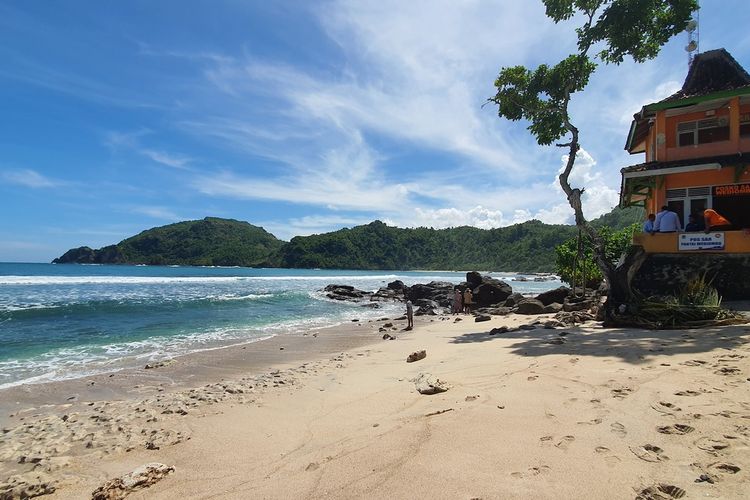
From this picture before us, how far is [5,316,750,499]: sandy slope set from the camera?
3.00 metres

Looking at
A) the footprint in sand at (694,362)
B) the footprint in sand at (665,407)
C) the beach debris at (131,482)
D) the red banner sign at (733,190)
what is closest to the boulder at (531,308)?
the red banner sign at (733,190)

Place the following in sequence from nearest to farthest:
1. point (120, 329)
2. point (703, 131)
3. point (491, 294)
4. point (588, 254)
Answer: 1. point (703, 131)
2. point (120, 329)
3. point (588, 254)
4. point (491, 294)

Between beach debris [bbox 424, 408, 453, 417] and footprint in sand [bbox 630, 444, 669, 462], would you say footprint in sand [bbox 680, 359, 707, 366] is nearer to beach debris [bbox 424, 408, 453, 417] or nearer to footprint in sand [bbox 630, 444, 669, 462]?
A: footprint in sand [bbox 630, 444, 669, 462]

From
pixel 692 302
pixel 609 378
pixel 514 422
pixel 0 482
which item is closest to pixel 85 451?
pixel 0 482

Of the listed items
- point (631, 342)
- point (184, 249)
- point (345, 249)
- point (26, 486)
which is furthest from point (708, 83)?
point (184, 249)

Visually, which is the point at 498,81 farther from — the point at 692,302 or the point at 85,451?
the point at 85,451

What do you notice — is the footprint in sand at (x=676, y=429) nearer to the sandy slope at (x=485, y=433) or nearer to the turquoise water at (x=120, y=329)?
the sandy slope at (x=485, y=433)

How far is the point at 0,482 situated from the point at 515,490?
498cm

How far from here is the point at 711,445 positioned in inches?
123

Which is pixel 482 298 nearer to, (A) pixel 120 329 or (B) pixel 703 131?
(B) pixel 703 131

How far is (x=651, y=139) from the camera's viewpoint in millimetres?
16469

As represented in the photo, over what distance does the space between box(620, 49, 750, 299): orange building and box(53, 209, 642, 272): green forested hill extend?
101 meters

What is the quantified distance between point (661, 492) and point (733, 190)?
15.2 meters

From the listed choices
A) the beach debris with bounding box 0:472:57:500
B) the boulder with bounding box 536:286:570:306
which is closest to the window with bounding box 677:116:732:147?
the boulder with bounding box 536:286:570:306
